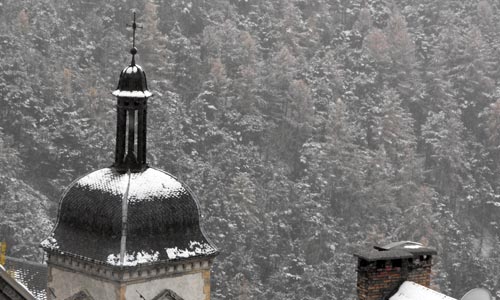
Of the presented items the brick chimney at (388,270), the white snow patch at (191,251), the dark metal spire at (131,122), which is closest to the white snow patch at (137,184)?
the dark metal spire at (131,122)

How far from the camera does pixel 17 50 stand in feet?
273

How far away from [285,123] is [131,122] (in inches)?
3124

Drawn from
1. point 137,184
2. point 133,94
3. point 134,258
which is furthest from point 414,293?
point 133,94

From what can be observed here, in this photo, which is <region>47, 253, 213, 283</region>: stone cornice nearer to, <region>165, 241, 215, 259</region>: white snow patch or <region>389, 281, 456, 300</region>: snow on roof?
<region>165, 241, 215, 259</region>: white snow patch

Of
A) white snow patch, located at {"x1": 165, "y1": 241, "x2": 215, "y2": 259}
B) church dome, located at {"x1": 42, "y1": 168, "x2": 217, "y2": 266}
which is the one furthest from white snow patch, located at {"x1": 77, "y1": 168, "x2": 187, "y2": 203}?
white snow patch, located at {"x1": 165, "y1": 241, "x2": 215, "y2": 259}

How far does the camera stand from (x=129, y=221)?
476 inches

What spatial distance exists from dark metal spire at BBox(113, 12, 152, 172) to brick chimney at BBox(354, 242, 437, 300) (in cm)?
258

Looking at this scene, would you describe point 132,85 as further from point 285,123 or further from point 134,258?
point 285,123

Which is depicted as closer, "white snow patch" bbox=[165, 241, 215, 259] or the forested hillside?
"white snow patch" bbox=[165, 241, 215, 259]

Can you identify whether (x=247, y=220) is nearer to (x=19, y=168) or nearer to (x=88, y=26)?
(x=19, y=168)

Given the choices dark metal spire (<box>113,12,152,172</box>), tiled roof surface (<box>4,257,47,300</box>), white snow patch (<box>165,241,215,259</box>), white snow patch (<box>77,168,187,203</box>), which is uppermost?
dark metal spire (<box>113,12,152,172</box>)

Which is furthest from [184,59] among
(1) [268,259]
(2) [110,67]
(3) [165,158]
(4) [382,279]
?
(4) [382,279]

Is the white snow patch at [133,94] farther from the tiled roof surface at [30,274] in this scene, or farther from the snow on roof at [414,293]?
the tiled roof surface at [30,274]

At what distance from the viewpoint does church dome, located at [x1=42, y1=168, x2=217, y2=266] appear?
Result: 1206cm
